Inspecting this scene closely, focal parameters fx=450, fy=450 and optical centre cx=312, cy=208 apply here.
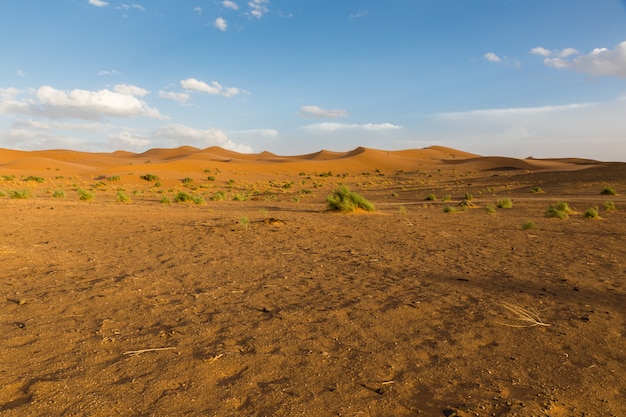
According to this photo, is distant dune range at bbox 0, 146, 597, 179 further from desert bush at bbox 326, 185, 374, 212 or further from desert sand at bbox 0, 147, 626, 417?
desert sand at bbox 0, 147, 626, 417

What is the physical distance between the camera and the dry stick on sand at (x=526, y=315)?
204 inches

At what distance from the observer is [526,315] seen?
547 centimetres

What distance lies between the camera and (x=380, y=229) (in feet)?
44.6

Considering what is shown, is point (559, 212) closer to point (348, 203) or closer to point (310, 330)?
point (348, 203)

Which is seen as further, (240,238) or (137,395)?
(240,238)

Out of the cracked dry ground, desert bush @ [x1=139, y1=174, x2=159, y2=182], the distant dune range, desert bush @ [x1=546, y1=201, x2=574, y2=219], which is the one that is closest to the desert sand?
the cracked dry ground

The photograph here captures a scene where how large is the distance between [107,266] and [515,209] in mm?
17304

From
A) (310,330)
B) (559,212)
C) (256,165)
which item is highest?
(256,165)

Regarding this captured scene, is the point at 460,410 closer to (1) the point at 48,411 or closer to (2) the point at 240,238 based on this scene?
(1) the point at 48,411

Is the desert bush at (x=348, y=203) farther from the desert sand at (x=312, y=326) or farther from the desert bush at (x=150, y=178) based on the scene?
the desert bush at (x=150, y=178)

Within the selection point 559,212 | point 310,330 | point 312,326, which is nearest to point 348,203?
point 559,212

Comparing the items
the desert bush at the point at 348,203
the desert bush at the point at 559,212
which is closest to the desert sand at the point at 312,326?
the desert bush at the point at 559,212

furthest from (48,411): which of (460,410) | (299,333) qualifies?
(460,410)

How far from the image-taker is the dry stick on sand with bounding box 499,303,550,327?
517cm
